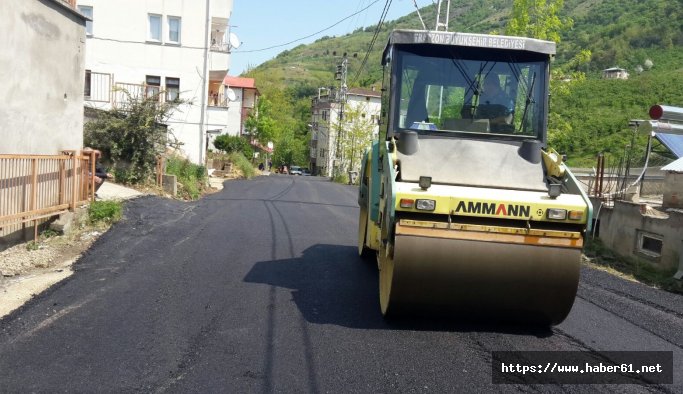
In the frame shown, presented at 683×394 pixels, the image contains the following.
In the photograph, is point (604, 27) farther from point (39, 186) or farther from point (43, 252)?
point (43, 252)

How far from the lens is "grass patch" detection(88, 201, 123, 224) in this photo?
472 inches

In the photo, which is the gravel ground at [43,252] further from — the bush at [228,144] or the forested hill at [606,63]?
the bush at [228,144]

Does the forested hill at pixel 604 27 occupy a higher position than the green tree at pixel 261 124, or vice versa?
the forested hill at pixel 604 27

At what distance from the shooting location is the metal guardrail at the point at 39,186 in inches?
358

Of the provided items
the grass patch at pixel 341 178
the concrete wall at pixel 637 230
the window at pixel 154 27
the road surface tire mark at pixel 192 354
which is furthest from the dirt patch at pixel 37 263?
the grass patch at pixel 341 178

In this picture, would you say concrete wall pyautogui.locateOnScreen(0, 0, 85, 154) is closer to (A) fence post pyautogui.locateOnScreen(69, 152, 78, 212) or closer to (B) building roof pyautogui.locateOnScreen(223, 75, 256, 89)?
(A) fence post pyautogui.locateOnScreen(69, 152, 78, 212)

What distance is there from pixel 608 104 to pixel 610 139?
10.2 meters

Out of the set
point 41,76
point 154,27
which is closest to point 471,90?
point 41,76

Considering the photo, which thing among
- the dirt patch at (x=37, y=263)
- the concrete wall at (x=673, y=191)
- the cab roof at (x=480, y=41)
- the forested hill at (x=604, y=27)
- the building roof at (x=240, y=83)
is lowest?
the dirt patch at (x=37, y=263)

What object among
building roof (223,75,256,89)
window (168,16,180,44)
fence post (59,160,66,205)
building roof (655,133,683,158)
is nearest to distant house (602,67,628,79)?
window (168,16,180,44)

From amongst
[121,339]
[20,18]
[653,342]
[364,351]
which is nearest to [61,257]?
[20,18]

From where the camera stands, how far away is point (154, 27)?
97.3 feet

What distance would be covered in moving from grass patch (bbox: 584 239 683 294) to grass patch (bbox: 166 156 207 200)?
13.5 metres

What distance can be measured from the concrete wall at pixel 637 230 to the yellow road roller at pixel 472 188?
4948mm
